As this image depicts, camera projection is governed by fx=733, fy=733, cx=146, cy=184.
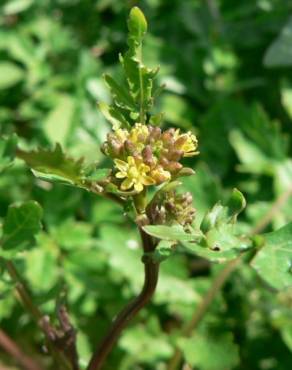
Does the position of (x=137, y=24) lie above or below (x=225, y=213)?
above

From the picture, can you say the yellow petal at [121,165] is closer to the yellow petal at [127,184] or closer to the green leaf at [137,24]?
the yellow petal at [127,184]

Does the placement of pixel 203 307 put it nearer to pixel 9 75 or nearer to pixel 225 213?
pixel 225 213

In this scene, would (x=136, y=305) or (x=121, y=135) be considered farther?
(x=136, y=305)

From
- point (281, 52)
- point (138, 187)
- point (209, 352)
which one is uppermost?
point (138, 187)

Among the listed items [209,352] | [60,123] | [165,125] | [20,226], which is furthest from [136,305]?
→ [165,125]

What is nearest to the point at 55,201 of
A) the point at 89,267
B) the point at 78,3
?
the point at 89,267

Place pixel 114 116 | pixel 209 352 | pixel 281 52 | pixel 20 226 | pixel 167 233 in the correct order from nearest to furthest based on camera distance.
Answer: pixel 167 233 < pixel 114 116 < pixel 20 226 < pixel 209 352 < pixel 281 52

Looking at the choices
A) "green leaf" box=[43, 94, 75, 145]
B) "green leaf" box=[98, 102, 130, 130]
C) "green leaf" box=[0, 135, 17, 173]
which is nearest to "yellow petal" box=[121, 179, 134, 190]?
"green leaf" box=[98, 102, 130, 130]

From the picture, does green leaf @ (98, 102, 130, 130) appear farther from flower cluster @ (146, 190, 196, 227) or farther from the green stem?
the green stem
